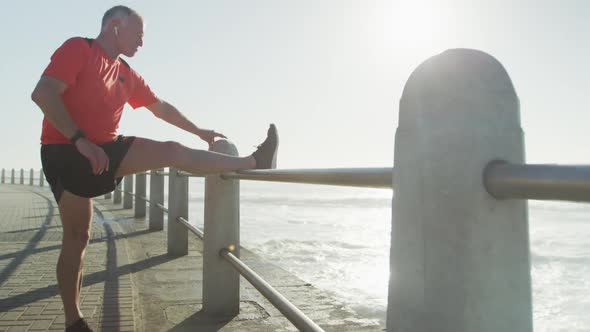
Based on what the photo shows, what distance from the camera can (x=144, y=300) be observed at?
349 cm

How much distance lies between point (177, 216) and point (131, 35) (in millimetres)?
2787

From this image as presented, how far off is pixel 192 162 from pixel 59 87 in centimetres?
80

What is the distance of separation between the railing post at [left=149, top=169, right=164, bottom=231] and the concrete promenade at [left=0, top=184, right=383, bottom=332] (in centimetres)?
103

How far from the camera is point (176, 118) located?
3.64m

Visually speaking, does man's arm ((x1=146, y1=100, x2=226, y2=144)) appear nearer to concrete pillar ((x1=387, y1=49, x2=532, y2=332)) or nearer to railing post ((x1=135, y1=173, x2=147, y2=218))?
concrete pillar ((x1=387, y1=49, x2=532, y2=332))

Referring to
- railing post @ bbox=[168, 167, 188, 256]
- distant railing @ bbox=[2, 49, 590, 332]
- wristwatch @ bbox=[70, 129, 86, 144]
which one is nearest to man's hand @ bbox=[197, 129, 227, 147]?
wristwatch @ bbox=[70, 129, 86, 144]

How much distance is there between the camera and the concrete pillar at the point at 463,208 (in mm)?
824

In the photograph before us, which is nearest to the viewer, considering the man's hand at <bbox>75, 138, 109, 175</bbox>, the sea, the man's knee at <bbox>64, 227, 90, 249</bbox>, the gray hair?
the man's hand at <bbox>75, 138, 109, 175</bbox>

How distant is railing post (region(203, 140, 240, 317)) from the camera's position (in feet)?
10.2

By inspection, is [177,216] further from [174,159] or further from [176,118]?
[174,159]

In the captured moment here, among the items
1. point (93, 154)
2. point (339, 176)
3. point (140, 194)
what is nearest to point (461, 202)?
point (339, 176)

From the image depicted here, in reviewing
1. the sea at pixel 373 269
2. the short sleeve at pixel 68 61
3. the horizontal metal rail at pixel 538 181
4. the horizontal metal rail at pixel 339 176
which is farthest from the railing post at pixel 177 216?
the horizontal metal rail at pixel 538 181

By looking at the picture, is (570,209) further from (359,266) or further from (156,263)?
(156,263)

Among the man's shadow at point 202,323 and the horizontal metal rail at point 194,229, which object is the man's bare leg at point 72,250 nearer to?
the man's shadow at point 202,323
